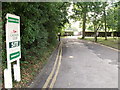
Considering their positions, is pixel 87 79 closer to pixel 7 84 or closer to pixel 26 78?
pixel 26 78

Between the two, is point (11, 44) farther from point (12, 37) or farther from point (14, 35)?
point (14, 35)

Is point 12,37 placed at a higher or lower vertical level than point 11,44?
higher

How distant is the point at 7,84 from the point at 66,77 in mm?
2524

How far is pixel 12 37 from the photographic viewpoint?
447 centimetres

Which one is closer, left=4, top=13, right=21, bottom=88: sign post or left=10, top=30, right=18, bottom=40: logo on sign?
left=4, top=13, right=21, bottom=88: sign post

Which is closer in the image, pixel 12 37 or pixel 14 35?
pixel 12 37

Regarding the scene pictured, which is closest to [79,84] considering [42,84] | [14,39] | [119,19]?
[42,84]

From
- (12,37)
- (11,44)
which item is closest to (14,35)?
(12,37)

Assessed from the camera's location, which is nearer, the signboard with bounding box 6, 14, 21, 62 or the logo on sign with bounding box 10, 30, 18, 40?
the signboard with bounding box 6, 14, 21, 62

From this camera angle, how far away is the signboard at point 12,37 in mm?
4207

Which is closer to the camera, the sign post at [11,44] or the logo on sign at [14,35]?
the sign post at [11,44]

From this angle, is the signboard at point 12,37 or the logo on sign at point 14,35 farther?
the logo on sign at point 14,35

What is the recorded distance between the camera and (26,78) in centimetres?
537

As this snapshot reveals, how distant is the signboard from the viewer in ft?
13.8
